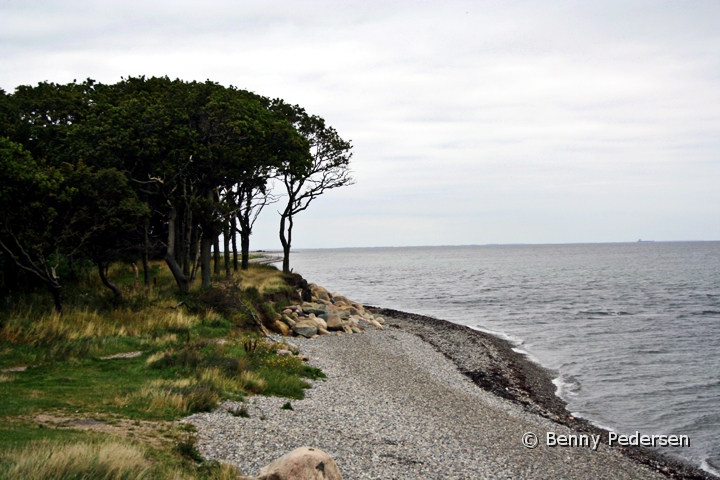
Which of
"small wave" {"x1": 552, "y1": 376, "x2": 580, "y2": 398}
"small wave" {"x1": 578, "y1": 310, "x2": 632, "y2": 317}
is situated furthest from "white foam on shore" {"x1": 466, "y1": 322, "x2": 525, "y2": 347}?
"small wave" {"x1": 578, "y1": 310, "x2": 632, "y2": 317}

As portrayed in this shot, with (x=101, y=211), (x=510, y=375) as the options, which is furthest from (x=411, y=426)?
(x=101, y=211)

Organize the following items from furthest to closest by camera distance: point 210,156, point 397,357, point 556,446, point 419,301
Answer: point 419,301 → point 210,156 → point 397,357 → point 556,446

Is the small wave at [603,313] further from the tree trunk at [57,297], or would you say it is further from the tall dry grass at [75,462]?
the tall dry grass at [75,462]

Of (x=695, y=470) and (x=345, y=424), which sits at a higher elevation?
(x=345, y=424)

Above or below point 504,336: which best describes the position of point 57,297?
above

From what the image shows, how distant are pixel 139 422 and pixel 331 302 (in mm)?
32683

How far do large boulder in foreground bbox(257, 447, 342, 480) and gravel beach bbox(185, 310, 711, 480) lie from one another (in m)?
1.86

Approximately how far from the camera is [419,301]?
207 ft

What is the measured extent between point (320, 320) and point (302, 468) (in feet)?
81.9

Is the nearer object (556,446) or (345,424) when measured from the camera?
(345,424)

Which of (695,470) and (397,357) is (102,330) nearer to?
(397,357)

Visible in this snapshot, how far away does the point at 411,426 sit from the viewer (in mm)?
14789

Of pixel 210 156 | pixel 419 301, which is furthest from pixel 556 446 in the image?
pixel 419 301

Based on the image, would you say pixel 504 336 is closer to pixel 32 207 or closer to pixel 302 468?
pixel 32 207
